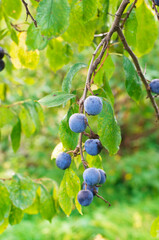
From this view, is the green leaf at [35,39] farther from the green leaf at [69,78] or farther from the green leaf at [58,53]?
the green leaf at [58,53]

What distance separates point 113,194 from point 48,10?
14.5 feet

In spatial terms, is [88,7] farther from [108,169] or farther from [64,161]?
[108,169]

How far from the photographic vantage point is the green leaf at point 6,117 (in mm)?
1247

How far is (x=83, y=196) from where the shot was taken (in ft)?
2.19

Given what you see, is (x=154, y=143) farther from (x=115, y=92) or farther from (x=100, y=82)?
(x=100, y=82)

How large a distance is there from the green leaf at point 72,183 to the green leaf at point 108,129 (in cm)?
11

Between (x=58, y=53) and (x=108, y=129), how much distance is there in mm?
691

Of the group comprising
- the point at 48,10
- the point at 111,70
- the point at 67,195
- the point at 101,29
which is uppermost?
the point at 48,10

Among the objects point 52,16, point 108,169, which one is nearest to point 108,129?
point 52,16

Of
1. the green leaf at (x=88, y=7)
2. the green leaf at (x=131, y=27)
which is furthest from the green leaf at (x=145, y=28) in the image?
the green leaf at (x=88, y=7)

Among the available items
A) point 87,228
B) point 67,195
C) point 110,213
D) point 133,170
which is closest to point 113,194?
point 133,170

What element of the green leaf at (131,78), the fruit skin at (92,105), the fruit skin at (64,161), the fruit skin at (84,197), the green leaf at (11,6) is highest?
the green leaf at (11,6)

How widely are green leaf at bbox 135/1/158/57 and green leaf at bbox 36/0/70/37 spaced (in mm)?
528

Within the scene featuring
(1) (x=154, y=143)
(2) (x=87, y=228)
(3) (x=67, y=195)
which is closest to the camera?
(3) (x=67, y=195)
